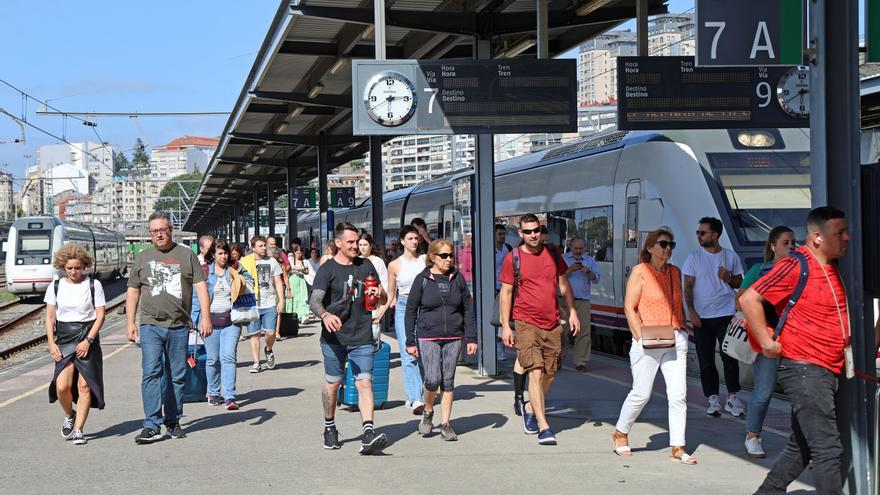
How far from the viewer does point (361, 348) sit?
8.77 m

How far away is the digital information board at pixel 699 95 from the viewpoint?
1270 centimetres

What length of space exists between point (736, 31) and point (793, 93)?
5.79 metres

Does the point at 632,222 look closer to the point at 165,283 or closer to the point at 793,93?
the point at 793,93

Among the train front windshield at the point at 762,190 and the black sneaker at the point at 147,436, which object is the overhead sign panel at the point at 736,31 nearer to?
the black sneaker at the point at 147,436

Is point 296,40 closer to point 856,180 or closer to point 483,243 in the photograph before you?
point 483,243

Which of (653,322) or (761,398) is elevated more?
(653,322)

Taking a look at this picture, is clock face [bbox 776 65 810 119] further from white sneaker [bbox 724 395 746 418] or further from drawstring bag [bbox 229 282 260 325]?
drawstring bag [bbox 229 282 260 325]

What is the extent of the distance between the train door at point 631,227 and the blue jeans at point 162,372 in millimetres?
7939

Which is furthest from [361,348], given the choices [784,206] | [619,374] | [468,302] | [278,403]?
[784,206]

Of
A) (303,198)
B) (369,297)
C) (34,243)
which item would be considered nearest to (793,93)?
(369,297)

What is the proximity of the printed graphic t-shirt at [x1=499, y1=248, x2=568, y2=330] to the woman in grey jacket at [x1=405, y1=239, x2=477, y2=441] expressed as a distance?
1.67ft

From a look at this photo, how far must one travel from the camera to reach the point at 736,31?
7691 millimetres

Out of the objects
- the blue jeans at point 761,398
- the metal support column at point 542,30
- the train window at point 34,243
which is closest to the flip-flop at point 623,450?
the blue jeans at point 761,398

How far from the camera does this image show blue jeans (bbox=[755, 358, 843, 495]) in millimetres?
5859
